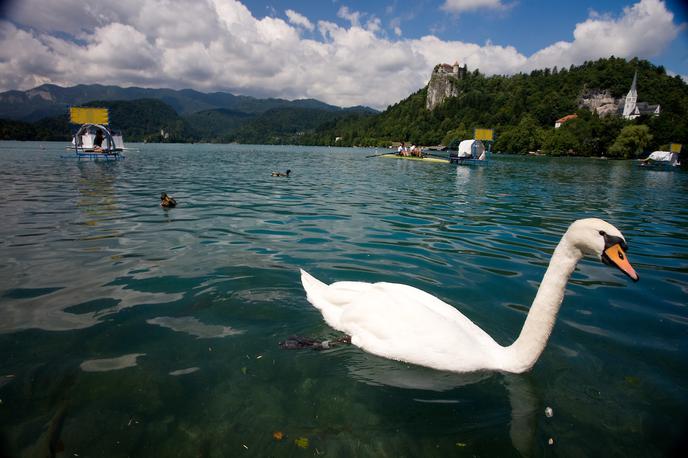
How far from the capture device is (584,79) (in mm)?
144125

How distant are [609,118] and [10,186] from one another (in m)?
117

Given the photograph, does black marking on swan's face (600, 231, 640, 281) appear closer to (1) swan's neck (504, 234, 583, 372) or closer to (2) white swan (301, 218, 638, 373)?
(2) white swan (301, 218, 638, 373)

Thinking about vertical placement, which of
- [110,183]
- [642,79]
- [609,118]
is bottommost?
[110,183]

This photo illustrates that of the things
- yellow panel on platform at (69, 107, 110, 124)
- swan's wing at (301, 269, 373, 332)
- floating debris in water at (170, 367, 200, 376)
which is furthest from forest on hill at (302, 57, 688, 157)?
floating debris in water at (170, 367, 200, 376)

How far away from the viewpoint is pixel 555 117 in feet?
458

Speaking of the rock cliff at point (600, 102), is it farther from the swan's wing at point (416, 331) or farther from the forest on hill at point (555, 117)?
the swan's wing at point (416, 331)

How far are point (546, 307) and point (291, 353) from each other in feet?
8.69

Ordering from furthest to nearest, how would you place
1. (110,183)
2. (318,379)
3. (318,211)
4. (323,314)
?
1. (110,183)
2. (318,211)
3. (323,314)
4. (318,379)

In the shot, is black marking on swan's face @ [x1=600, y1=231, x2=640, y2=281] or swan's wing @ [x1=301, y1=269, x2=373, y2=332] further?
swan's wing @ [x1=301, y1=269, x2=373, y2=332]

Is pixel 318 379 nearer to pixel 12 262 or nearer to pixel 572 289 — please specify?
pixel 572 289

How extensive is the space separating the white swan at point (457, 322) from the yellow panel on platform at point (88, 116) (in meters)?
42.0

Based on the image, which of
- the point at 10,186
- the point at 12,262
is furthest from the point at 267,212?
the point at 10,186

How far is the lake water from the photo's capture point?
286 cm

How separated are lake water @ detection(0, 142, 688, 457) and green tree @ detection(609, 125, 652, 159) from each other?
90871 millimetres
